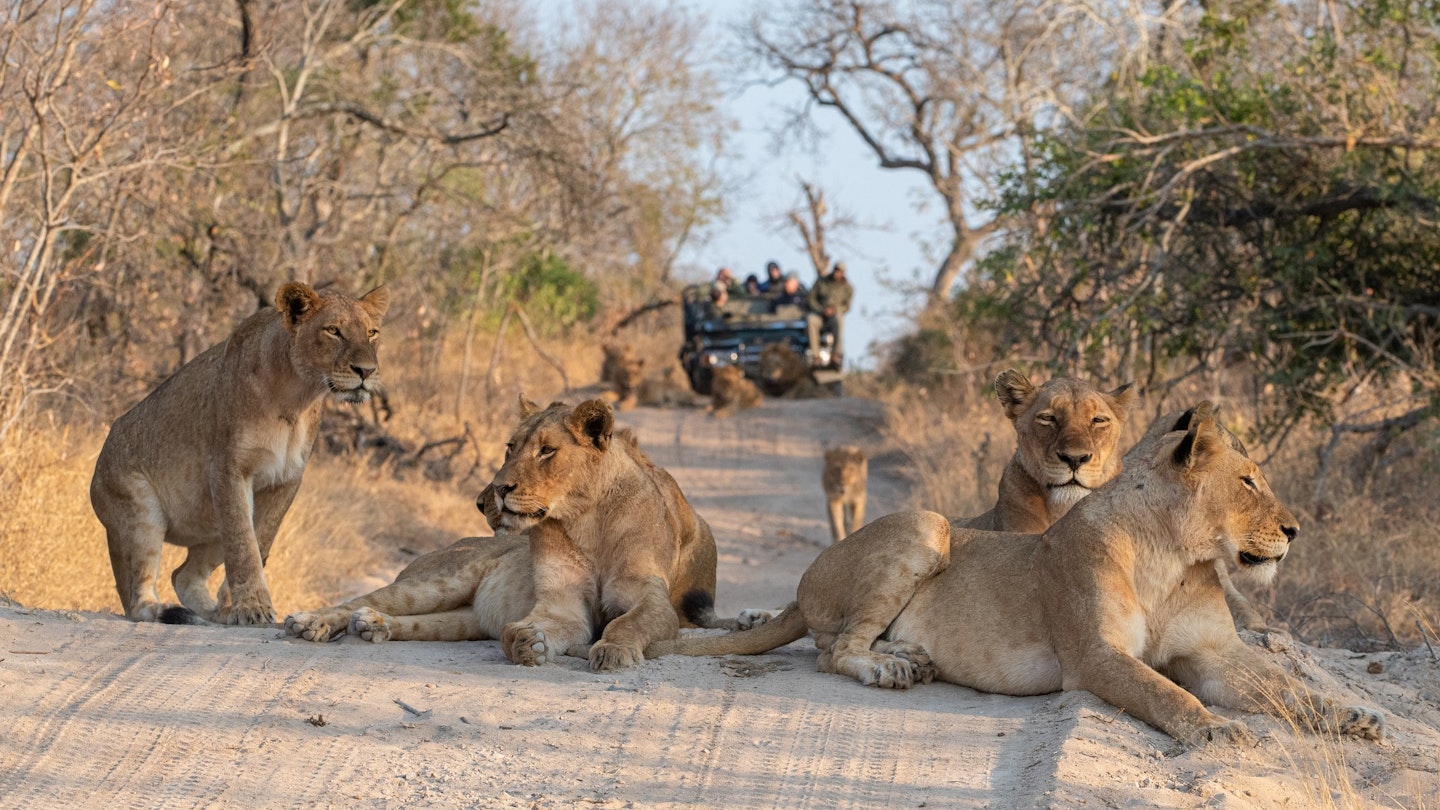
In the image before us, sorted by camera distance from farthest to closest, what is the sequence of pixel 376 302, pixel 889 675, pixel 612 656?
pixel 376 302 < pixel 612 656 < pixel 889 675

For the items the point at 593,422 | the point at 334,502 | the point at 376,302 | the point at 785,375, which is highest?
the point at 376,302

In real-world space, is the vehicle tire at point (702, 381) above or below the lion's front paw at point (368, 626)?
below

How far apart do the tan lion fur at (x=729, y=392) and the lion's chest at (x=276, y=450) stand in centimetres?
1397

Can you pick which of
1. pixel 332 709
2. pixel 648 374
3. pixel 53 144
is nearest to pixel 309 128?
pixel 53 144

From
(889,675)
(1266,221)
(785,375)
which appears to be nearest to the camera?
(889,675)

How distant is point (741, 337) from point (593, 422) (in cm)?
1796

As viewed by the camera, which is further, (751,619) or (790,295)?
(790,295)

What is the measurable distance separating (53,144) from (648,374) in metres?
15.0

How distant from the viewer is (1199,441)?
504 cm

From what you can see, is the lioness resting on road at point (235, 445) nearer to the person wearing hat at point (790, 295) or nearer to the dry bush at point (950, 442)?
the dry bush at point (950, 442)

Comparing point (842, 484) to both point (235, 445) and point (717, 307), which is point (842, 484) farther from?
point (717, 307)

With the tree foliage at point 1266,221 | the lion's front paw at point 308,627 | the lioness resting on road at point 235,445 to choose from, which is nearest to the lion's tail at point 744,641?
the lion's front paw at point 308,627

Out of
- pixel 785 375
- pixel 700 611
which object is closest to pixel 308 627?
pixel 700 611

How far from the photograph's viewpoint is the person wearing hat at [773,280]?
25.5m
